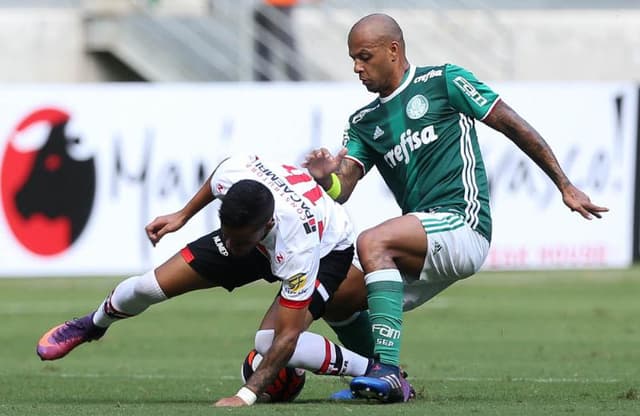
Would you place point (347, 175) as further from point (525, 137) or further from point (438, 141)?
point (525, 137)

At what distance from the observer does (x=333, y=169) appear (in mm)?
8602

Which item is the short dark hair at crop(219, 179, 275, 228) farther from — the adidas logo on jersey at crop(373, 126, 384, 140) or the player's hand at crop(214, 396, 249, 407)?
the adidas logo on jersey at crop(373, 126, 384, 140)

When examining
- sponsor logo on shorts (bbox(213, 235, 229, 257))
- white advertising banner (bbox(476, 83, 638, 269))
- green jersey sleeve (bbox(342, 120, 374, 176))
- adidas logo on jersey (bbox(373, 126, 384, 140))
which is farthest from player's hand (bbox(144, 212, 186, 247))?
white advertising banner (bbox(476, 83, 638, 269))

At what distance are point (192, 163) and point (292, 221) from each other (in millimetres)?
10984

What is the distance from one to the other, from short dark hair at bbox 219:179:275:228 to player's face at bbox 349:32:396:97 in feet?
4.36

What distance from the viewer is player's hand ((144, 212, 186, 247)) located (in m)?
8.34

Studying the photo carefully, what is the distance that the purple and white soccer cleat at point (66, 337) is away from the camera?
27.9 feet

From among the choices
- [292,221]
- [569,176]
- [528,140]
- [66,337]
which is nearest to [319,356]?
[292,221]

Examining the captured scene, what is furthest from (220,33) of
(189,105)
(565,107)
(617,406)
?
(617,406)

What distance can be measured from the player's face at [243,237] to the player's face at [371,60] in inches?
53.1

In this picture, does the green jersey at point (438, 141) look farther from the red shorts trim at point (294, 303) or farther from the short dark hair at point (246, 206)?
the short dark hair at point (246, 206)

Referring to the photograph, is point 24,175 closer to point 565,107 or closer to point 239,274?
point 565,107

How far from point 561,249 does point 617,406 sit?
37.6 ft

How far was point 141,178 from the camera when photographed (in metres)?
18.4
